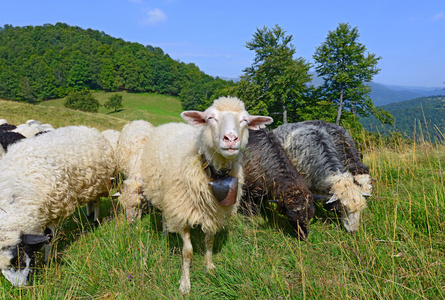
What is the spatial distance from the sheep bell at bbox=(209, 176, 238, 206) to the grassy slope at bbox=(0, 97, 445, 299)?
32.0 inches

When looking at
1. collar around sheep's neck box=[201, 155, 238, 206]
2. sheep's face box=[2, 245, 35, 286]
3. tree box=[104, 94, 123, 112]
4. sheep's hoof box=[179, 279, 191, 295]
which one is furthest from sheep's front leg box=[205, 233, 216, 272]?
tree box=[104, 94, 123, 112]

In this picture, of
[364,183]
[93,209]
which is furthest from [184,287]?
[364,183]

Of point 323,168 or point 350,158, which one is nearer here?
point 323,168

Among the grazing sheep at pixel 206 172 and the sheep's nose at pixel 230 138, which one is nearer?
the sheep's nose at pixel 230 138

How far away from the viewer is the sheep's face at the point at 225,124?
8.67 feet

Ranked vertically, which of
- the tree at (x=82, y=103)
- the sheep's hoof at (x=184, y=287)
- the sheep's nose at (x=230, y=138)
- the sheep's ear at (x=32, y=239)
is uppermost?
the tree at (x=82, y=103)

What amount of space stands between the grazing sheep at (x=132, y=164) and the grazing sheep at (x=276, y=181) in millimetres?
2183

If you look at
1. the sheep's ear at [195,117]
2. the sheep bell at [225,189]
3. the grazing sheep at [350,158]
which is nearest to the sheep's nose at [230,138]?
the sheep's ear at [195,117]

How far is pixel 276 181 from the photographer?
4.55m

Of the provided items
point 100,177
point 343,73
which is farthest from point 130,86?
point 100,177

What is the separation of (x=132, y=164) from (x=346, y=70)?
31.5 metres

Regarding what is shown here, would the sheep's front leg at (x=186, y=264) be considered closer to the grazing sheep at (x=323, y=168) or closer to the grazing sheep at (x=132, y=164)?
the grazing sheep at (x=132, y=164)

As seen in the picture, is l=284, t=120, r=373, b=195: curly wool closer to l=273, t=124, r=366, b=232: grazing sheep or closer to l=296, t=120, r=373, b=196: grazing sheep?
l=296, t=120, r=373, b=196: grazing sheep

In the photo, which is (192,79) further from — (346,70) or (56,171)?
(56,171)
